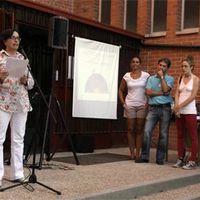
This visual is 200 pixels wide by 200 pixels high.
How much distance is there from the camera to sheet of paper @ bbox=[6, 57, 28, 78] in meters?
5.63

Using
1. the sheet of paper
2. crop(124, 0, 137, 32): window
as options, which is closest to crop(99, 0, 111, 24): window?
crop(124, 0, 137, 32): window

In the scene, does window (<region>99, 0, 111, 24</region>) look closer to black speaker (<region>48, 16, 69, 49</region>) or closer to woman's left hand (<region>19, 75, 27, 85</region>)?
black speaker (<region>48, 16, 69, 49</region>)

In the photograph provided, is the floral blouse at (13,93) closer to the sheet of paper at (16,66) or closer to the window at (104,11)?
the sheet of paper at (16,66)

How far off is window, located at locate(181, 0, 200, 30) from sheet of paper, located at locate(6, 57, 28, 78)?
6.36 meters

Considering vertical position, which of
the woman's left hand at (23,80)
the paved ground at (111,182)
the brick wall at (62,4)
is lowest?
the paved ground at (111,182)

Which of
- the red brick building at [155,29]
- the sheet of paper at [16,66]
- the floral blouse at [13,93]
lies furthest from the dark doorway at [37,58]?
the sheet of paper at [16,66]

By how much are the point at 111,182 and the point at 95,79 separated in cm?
392

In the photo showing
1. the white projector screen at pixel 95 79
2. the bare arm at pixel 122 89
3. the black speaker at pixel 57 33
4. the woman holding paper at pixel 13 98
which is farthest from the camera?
the white projector screen at pixel 95 79

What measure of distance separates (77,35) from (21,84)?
4293 millimetres

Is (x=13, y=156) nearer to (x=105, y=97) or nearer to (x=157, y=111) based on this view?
(x=157, y=111)

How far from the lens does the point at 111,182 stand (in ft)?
21.9

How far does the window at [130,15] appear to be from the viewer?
12345 millimetres

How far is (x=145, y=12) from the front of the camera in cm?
1189

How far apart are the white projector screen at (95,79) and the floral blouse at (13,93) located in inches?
150
